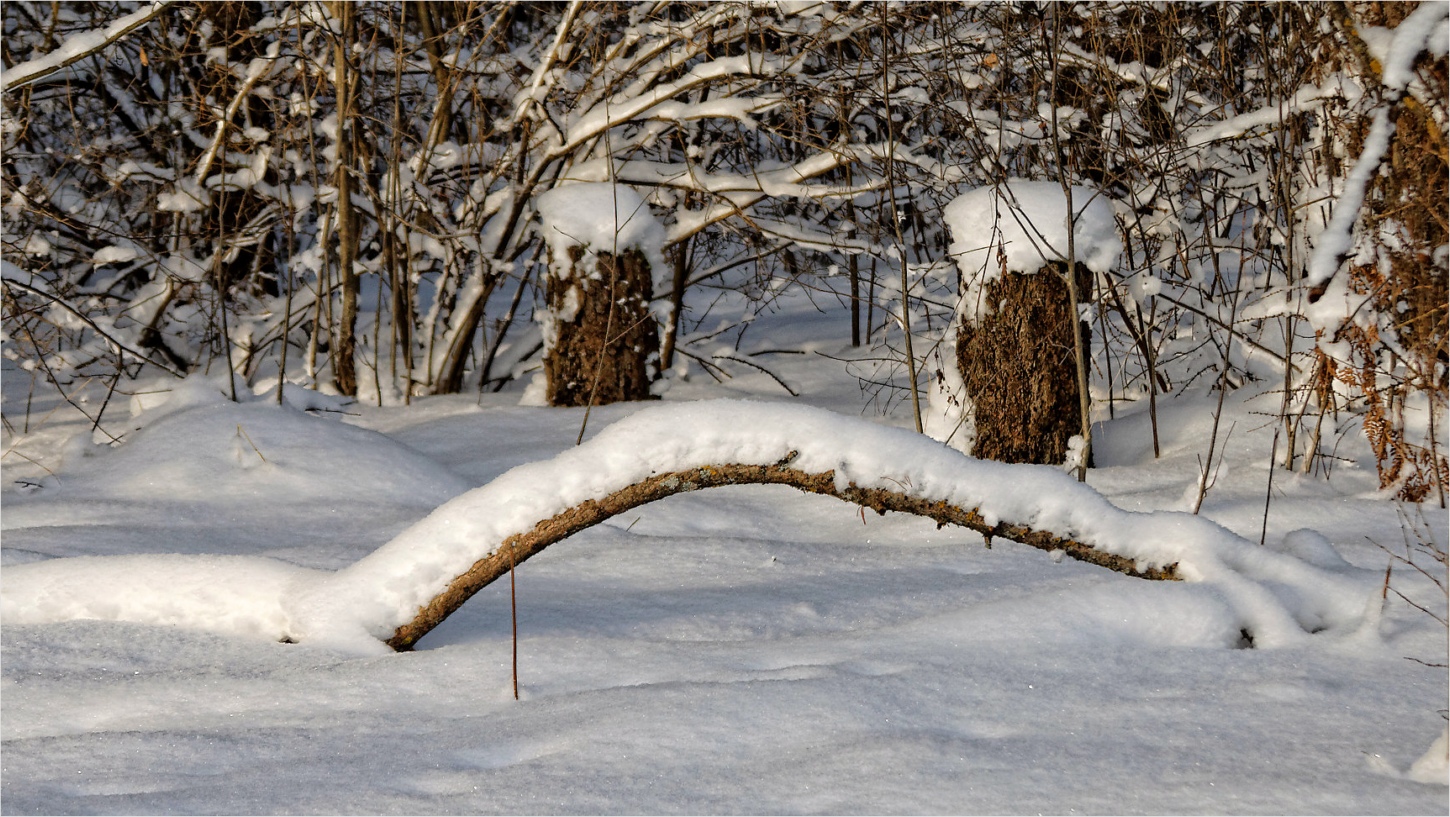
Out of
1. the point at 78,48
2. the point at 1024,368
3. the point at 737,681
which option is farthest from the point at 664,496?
the point at 1024,368

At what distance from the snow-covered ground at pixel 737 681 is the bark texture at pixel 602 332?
5.52 feet

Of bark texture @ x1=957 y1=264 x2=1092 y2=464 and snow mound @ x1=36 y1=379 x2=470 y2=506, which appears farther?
bark texture @ x1=957 y1=264 x2=1092 y2=464

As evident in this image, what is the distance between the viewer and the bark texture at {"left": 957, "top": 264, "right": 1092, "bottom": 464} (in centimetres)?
453

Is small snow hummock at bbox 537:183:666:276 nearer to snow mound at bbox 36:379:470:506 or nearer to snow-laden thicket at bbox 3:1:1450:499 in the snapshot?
snow-laden thicket at bbox 3:1:1450:499

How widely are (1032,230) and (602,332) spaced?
222 cm

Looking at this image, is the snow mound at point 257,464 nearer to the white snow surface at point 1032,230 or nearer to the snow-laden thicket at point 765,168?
the snow-laden thicket at point 765,168

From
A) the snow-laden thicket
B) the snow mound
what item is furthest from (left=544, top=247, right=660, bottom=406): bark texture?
the snow mound

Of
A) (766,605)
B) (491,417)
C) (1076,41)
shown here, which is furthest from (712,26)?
(766,605)

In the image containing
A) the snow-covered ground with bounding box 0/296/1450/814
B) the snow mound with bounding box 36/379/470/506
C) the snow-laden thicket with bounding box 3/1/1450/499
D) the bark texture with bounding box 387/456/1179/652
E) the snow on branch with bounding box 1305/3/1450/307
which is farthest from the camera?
the snow mound with bounding box 36/379/470/506

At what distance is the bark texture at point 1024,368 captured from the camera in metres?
4.53

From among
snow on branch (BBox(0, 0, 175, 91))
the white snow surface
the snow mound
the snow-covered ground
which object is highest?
snow on branch (BBox(0, 0, 175, 91))

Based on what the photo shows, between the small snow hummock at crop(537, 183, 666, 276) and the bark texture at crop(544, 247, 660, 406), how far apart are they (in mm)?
42

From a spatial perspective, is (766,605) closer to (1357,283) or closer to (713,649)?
(713,649)

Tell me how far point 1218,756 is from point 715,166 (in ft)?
16.8
